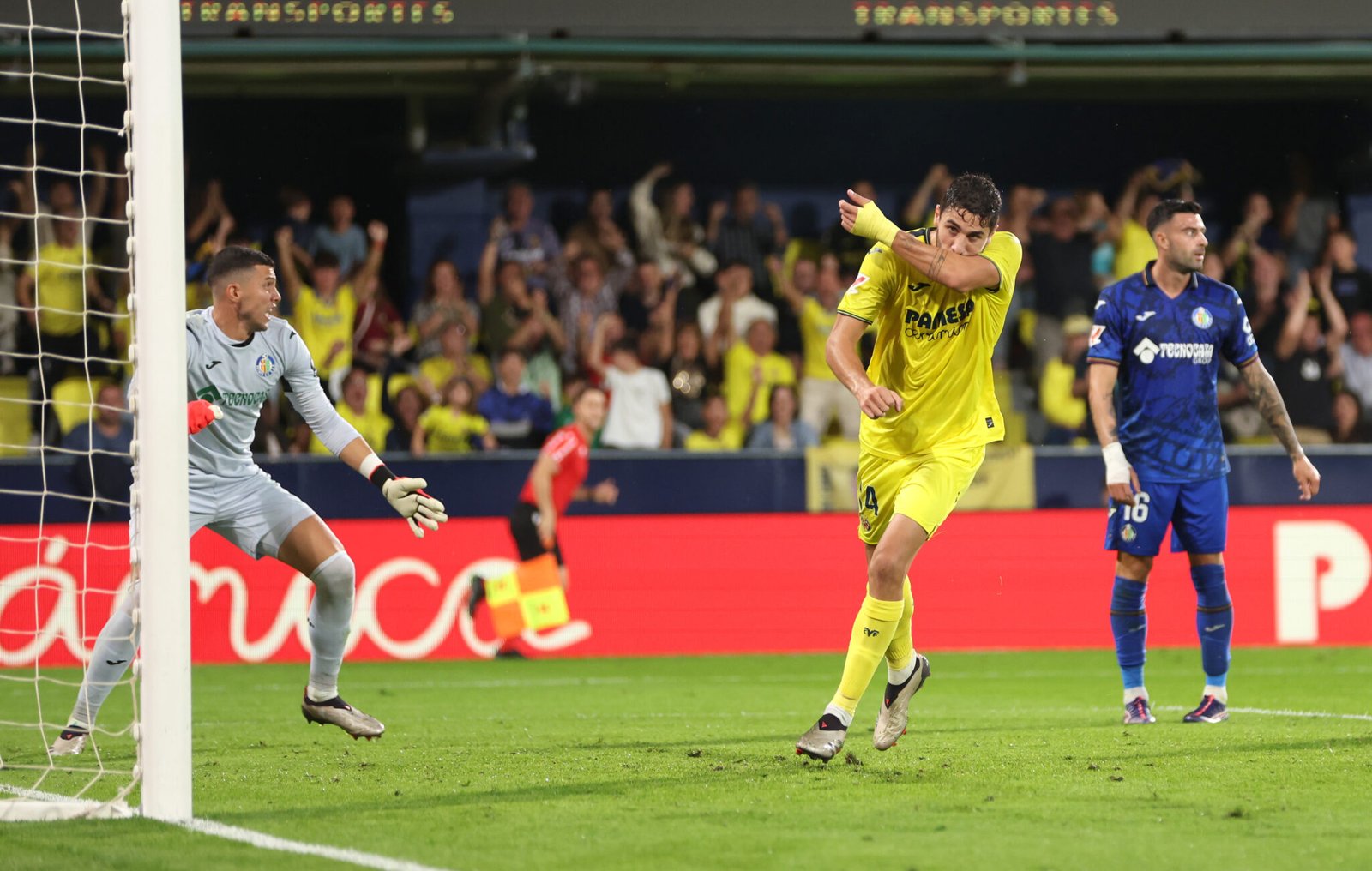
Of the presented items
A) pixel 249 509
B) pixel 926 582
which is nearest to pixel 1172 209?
pixel 249 509

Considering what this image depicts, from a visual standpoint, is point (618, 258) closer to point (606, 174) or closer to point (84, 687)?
point (606, 174)

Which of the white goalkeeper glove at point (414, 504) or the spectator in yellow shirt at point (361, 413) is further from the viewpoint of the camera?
the spectator in yellow shirt at point (361, 413)

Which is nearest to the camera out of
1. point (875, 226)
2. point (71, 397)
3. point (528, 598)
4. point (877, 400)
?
point (877, 400)

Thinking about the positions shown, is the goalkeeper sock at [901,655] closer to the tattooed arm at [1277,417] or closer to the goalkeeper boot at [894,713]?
the goalkeeper boot at [894,713]

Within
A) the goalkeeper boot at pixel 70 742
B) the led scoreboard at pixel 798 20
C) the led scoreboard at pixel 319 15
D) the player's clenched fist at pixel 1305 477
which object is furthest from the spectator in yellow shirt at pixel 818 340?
the goalkeeper boot at pixel 70 742

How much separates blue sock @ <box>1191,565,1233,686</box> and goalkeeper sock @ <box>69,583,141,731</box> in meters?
4.69

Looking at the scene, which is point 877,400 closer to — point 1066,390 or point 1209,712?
point 1209,712

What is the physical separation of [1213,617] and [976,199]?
2836 millimetres

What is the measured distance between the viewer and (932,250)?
624 cm

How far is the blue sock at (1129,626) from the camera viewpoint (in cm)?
796

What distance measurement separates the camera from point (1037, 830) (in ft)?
15.7

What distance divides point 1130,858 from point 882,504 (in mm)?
2338

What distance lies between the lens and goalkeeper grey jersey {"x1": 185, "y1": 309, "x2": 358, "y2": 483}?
7.00 meters

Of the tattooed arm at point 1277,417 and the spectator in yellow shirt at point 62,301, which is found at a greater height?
the spectator in yellow shirt at point 62,301
